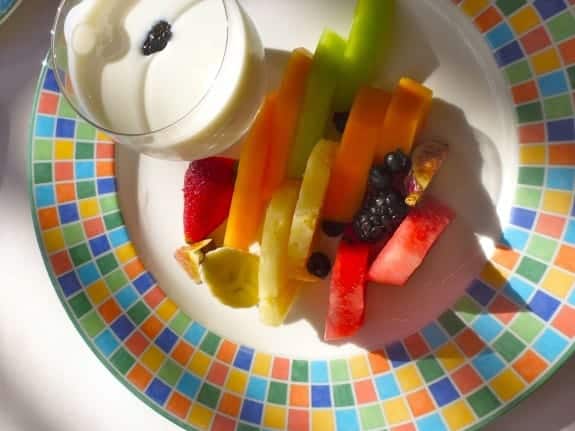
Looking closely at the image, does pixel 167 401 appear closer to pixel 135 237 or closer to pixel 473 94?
pixel 135 237

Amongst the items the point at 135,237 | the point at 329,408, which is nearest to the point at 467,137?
the point at 329,408

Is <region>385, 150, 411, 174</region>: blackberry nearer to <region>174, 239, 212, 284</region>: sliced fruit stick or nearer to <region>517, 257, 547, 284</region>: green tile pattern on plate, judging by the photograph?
<region>517, 257, 547, 284</region>: green tile pattern on plate

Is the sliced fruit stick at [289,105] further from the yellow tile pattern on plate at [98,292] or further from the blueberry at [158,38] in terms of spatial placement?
the yellow tile pattern on plate at [98,292]

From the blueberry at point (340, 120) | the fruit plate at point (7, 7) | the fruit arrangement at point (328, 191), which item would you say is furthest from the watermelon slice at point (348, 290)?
the fruit plate at point (7, 7)

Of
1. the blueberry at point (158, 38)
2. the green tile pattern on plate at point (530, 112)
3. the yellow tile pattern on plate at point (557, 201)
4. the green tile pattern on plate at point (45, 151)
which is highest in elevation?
the blueberry at point (158, 38)

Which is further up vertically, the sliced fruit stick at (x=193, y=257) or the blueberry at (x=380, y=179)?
the blueberry at (x=380, y=179)

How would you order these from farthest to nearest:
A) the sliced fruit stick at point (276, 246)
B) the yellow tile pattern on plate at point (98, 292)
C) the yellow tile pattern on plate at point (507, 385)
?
the yellow tile pattern on plate at point (98, 292) < the sliced fruit stick at point (276, 246) < the yellow tile pattern on plate at point (507, 385)

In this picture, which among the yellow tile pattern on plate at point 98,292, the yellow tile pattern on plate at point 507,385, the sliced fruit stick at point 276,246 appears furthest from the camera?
the yellow tile pattern on plate at point 98,292
